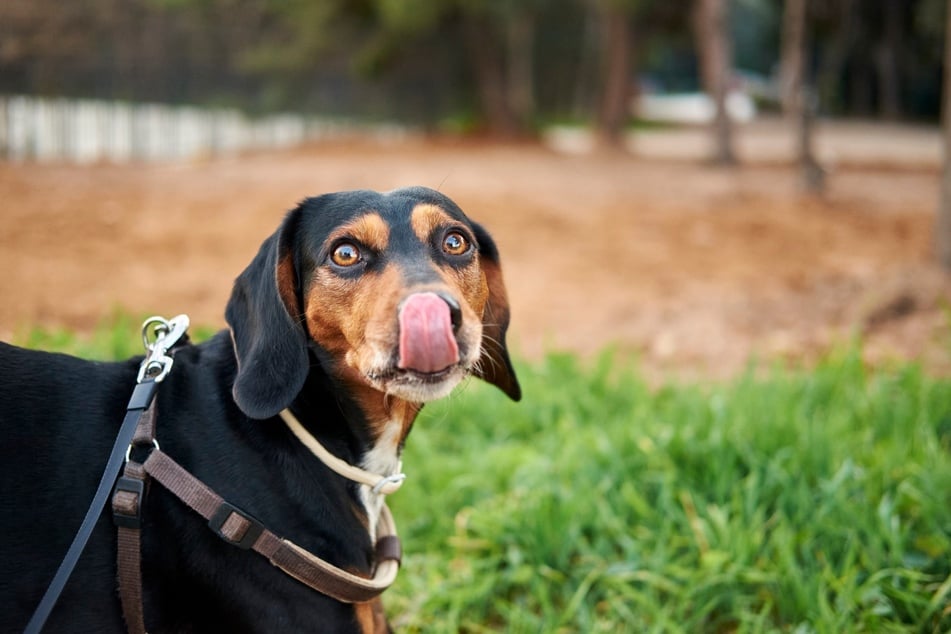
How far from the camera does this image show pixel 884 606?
3135mm

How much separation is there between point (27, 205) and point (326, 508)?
337 inches

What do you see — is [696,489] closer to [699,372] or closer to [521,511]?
[521,511]

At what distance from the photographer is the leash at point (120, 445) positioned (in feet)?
6.33

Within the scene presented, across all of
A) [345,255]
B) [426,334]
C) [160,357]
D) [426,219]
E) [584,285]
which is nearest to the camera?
[426,334]

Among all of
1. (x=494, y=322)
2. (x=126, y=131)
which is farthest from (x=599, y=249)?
(x=126, y=131)

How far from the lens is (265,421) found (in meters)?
2.27

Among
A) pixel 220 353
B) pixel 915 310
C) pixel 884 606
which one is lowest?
pixel 884 606

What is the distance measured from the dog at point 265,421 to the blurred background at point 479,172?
112 cm

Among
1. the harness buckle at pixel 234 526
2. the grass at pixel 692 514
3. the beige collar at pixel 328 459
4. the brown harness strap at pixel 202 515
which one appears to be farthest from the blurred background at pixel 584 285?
the harness buckle at pixel 234 526

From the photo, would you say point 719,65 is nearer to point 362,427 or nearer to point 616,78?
point 616,78

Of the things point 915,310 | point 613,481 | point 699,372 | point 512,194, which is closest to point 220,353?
point 613,481

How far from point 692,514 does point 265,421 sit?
209cm

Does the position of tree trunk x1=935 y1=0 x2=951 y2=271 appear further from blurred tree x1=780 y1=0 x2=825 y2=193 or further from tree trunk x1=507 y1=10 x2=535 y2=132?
tree trunk x1=507 y1=10 x2=535 y2=132

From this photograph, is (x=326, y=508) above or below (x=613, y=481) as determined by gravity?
above
